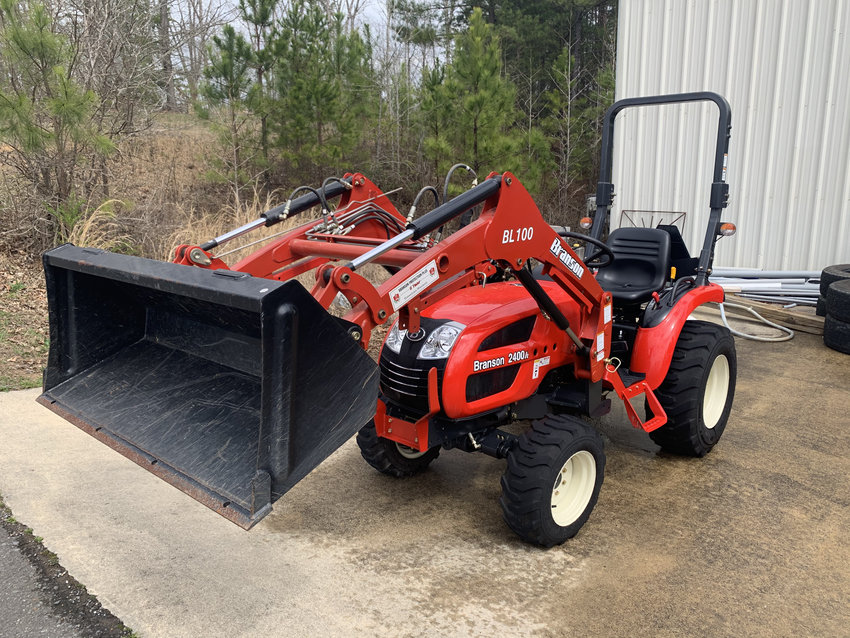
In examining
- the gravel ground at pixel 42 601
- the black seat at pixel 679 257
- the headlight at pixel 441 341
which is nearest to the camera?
the gravel ground at pixel 42 601

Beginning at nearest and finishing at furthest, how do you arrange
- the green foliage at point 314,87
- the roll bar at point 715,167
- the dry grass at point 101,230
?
the roll bar at point 715,167 → the dry grass at point 101,230 → the green foliage at point 314,87

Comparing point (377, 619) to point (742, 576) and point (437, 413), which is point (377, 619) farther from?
point (742, 576)

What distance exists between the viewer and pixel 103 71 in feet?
30.1

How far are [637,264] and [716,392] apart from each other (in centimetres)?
97

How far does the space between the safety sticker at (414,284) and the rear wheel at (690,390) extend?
1966mm

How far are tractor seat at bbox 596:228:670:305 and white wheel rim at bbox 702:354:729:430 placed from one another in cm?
68

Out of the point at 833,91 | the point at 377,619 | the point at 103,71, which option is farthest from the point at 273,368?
the point at 103,71

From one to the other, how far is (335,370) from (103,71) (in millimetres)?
8470

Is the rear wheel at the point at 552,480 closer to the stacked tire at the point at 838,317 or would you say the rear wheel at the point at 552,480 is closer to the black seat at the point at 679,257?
the black seat at the point at 679,257

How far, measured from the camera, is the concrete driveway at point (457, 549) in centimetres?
275

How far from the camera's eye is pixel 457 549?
3256 millimetres

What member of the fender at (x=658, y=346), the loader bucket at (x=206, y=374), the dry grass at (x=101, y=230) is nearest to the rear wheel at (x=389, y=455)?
the loader bucket at (x=206, y=374)

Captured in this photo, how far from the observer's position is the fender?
3.86m

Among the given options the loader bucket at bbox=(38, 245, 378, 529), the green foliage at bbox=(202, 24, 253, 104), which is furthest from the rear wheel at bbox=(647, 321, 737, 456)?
the green foliage at bbox=(202, 24, 253, 104)
